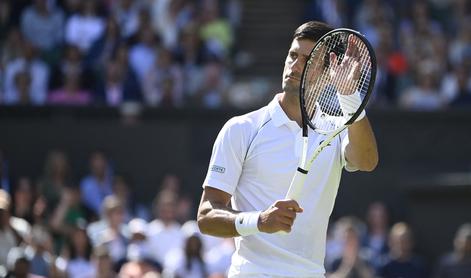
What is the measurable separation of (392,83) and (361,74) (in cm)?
1015

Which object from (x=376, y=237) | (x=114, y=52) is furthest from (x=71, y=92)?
(x=376, y=237)

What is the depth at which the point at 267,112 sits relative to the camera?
531cm

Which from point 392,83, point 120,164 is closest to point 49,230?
point 120,164

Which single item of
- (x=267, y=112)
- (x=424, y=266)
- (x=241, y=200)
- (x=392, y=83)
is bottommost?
(x=424, y=266)

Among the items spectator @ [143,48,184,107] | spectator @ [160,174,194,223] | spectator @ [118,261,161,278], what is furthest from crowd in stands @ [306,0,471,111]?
spectator @ [118,261,161,278]

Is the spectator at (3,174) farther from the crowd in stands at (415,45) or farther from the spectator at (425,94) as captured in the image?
the spectator at (425,94)

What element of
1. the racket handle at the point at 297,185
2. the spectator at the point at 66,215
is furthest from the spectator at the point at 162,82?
the racket handle at the point at 297,185

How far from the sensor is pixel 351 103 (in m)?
5.02

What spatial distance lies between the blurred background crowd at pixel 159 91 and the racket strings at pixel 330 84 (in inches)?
210

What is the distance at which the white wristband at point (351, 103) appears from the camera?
500 centimetres

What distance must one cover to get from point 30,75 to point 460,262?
5.58m

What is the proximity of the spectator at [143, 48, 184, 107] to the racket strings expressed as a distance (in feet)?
28.6

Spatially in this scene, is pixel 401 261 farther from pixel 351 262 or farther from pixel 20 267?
pixel 20 267

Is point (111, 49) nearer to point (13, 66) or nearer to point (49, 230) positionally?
point (13, 66)
